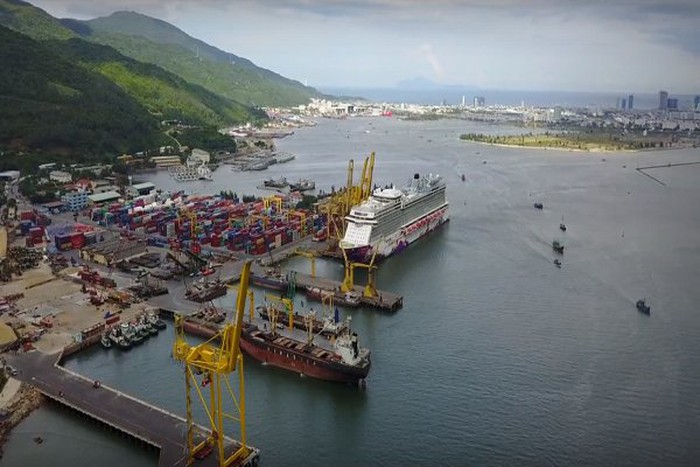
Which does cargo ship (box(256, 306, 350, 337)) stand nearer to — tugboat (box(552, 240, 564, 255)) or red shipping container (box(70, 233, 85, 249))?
red shipping container (box(70, 233, 85, 249))

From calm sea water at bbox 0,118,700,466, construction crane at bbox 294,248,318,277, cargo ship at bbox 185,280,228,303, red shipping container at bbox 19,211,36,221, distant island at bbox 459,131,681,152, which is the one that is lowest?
calm sea water at bbox 0,118,700,466

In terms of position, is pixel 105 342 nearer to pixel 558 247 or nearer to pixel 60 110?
pixel 558 247

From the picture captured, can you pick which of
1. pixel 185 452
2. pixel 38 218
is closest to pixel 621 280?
pixel 185 452

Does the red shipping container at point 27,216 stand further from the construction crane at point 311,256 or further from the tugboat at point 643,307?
the tugboat at point 643,307

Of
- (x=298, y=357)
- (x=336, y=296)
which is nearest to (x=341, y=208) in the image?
(x=336, y=296)

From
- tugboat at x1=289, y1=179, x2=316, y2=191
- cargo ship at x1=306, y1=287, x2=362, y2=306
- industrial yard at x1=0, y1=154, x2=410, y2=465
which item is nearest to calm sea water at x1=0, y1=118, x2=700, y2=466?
cargo ship at x1=306, y1=287, x2=362, y2=306

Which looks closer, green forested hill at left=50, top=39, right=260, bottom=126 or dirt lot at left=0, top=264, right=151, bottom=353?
dirt lot at left=0, top=264, right=151, bottom=353

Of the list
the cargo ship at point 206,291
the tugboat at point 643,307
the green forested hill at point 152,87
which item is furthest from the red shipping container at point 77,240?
the green forested hill at point 152,87
